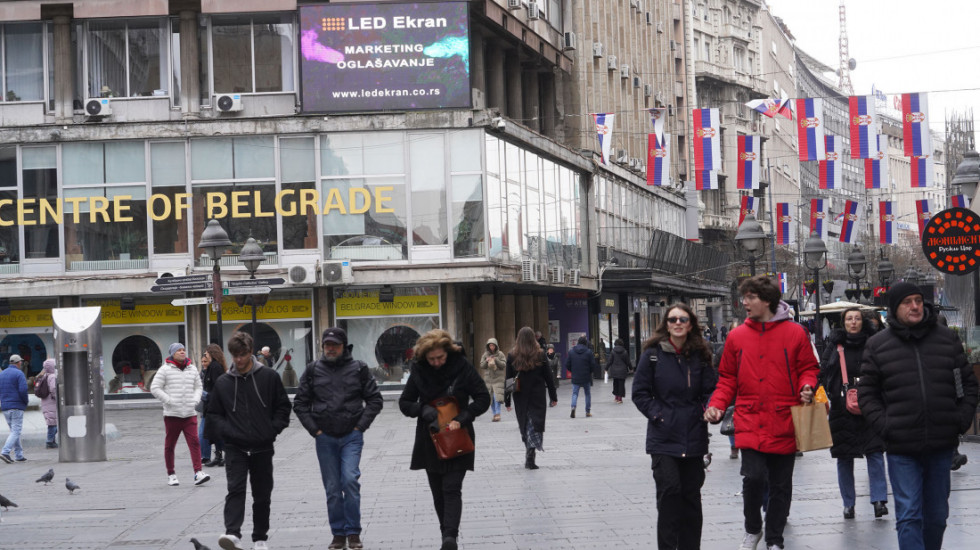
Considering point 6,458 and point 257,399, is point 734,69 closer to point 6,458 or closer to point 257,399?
point 6,458

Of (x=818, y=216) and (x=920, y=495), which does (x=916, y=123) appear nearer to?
(x=818, y=216)

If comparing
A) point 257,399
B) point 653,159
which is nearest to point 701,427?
point 257,399

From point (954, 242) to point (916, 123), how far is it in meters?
17.2

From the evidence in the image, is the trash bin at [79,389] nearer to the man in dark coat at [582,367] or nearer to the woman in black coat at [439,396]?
the man in dark coat at [582,367]

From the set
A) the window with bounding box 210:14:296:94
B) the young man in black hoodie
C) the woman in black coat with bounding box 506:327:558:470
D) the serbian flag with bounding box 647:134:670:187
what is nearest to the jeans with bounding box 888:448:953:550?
the young man in black hoodie

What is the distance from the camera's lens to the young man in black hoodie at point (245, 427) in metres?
10.2

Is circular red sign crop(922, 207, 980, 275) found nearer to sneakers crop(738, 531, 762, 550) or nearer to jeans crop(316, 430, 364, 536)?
sneakers crop(738, 531, 762, 550)

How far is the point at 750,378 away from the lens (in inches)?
334

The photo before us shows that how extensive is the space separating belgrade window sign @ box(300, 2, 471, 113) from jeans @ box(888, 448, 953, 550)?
90.7 ft

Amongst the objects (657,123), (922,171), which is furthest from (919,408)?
(657,123)

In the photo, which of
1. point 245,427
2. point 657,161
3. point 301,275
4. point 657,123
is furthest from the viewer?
point 657,123

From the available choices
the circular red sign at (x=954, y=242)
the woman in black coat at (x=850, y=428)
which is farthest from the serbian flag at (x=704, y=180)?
the woman in black coat at (x=850, y=428)

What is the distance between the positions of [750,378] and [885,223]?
46.2 metres

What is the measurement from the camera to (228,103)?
34.4m
